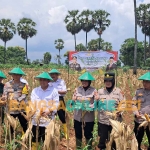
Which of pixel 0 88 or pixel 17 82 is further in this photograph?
pixel 0 88

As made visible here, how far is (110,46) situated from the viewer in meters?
57.7

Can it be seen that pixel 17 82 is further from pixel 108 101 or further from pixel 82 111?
pixel 108 101

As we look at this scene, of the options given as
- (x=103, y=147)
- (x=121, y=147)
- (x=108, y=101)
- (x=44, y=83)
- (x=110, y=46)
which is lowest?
(x=103, y=147)

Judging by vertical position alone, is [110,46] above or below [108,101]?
above

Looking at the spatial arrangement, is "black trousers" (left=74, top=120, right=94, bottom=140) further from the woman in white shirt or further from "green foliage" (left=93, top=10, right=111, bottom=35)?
"green foliage" (left=93, top=10, right=111, bottom=35)

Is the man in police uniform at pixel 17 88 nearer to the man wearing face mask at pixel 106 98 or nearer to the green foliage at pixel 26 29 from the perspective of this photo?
the man wearing face mask at pixel 106 98

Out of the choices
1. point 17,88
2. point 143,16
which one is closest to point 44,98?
point 17,88

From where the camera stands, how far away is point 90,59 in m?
7.03

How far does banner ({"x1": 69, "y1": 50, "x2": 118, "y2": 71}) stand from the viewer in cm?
671

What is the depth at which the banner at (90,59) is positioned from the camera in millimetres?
6707

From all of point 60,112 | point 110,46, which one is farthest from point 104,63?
point 110,46

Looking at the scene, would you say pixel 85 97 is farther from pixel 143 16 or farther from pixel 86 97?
pixel 143 16

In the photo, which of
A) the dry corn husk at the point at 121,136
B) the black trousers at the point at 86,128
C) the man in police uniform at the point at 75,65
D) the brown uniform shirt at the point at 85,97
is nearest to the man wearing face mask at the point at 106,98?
the brown uniform shirt at the point at 85,97

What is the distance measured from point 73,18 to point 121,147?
144ft
